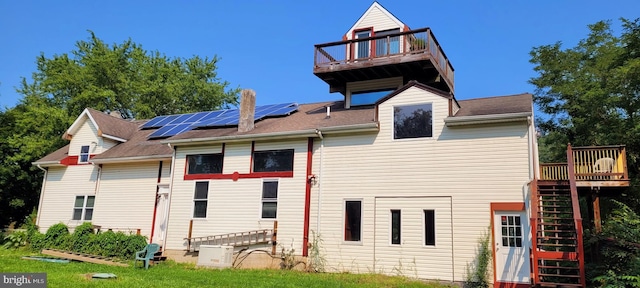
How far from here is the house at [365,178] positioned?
12375 mm

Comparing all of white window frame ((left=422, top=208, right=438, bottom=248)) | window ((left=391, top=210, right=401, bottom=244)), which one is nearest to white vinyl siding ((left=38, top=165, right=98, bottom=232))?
window ((left=391, top=210, right=401, bottom=244))

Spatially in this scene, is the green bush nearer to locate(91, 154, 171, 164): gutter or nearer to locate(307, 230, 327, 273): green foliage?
locate(91, 154, 171, 164): gutter

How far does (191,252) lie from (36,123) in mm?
19906

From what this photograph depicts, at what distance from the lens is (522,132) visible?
1250 centimetres

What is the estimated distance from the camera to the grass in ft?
34.8

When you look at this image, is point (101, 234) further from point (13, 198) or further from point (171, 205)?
point (13, 198)

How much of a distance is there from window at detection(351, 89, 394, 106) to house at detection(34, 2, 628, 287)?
0.06 metres

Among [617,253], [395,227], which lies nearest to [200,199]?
[395,227]

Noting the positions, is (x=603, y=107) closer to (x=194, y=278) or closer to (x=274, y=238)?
(x=274, y=238)

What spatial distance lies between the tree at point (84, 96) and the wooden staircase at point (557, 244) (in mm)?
28610

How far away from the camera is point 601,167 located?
13625 mm

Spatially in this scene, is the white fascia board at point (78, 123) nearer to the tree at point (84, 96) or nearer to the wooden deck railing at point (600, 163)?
the tree at point (84, 96)

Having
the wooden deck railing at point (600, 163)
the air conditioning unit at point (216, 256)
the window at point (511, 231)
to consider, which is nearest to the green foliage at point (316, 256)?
the air conditioning unit at point (216, 256)

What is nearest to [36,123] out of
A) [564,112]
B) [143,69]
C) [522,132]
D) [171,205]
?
[143,69]
